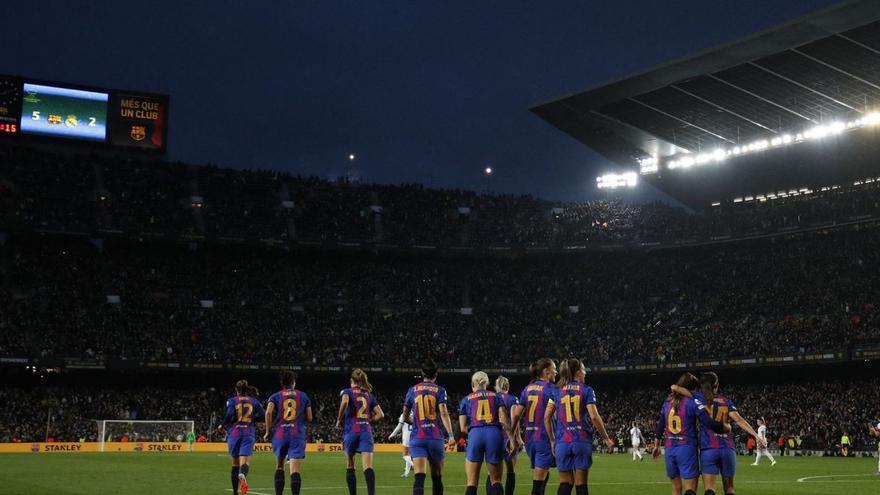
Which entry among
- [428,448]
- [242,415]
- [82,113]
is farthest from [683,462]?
[82,113]

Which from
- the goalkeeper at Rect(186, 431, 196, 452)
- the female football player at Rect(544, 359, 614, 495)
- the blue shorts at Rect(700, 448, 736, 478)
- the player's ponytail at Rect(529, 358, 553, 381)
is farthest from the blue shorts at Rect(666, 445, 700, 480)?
the goalkeeper at Rect(186, 431, 196, 452)

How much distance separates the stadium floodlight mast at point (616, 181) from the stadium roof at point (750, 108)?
3449mm

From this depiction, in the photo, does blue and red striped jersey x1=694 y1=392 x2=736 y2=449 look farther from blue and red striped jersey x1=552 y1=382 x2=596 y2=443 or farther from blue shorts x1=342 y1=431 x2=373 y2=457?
blue shorts x1=342 y1=431 x2=373 y2=457

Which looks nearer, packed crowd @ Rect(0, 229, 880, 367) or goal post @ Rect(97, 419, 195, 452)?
goal post @ Rect(97, 419, 195, 452)

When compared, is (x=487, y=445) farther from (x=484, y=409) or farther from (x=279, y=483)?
(x=279, y=483)

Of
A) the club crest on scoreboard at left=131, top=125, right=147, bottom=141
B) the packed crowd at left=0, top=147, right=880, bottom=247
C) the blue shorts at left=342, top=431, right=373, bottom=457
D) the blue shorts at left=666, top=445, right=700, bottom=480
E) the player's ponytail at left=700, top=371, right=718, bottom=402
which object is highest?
the club crest on scoreboard at left=131, top=125, right=147, bottom=141

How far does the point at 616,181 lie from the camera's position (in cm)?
7950

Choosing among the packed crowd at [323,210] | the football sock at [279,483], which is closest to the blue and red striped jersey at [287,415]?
the football sock at [279,483]

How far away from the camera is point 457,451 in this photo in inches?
2224

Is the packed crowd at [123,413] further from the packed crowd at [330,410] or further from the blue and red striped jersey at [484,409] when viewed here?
the blue and red striped jersey at [484,409]

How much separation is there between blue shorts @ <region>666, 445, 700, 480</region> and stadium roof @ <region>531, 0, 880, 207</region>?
126ft

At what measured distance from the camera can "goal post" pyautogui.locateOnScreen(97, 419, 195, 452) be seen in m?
53.2

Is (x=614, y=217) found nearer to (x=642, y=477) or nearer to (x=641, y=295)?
(x=641, y=295)

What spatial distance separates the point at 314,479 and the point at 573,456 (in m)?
15.7
